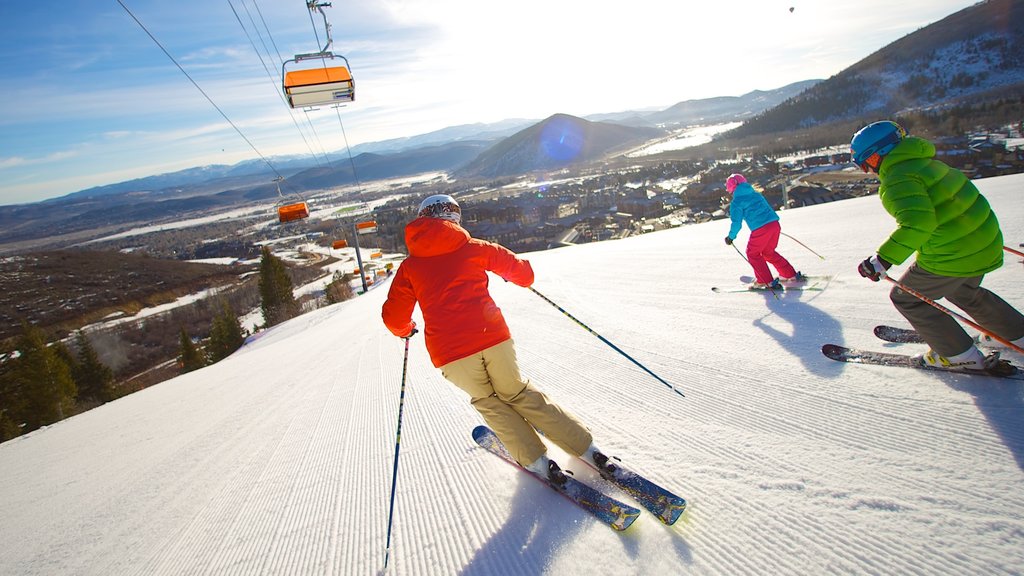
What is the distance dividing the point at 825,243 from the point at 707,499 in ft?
18.3

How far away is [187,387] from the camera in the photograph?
768cm

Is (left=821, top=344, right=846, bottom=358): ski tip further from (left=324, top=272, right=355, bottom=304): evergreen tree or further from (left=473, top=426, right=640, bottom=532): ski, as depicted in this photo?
(left=324, top=272, right=355, bottom=304): evergreen tree

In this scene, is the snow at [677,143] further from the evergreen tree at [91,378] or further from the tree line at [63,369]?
the evergreen tree at [91,378]

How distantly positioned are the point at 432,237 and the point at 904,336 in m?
3.39

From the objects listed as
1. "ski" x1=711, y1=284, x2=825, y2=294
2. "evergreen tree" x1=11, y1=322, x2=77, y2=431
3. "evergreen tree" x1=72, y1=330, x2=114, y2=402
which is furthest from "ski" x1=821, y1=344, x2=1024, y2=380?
"evergreen tree" x1=72, y1=330, x2=114, y2=402

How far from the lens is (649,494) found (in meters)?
2.06

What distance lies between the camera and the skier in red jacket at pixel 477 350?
232 centimetres

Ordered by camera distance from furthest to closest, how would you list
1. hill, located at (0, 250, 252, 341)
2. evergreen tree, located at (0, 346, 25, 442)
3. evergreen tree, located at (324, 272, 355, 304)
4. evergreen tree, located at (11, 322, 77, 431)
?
hill, located at (0, 250, 252, 341) < evergreen tree, located at (324, 272, 355, 304) < evergreen tree, located at (11, 322, 77, 431) < evergreen tree, located at (0, 346, 25, 442)

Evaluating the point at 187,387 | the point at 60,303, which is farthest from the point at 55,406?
the point at 60,303

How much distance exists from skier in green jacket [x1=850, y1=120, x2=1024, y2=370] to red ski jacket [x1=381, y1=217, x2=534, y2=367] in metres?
2.18

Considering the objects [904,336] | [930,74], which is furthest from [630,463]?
[930,74]

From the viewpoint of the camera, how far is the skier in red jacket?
2.32 meters

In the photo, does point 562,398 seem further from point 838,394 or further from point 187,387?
point 187,387

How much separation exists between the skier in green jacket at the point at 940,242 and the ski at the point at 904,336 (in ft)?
1.25
